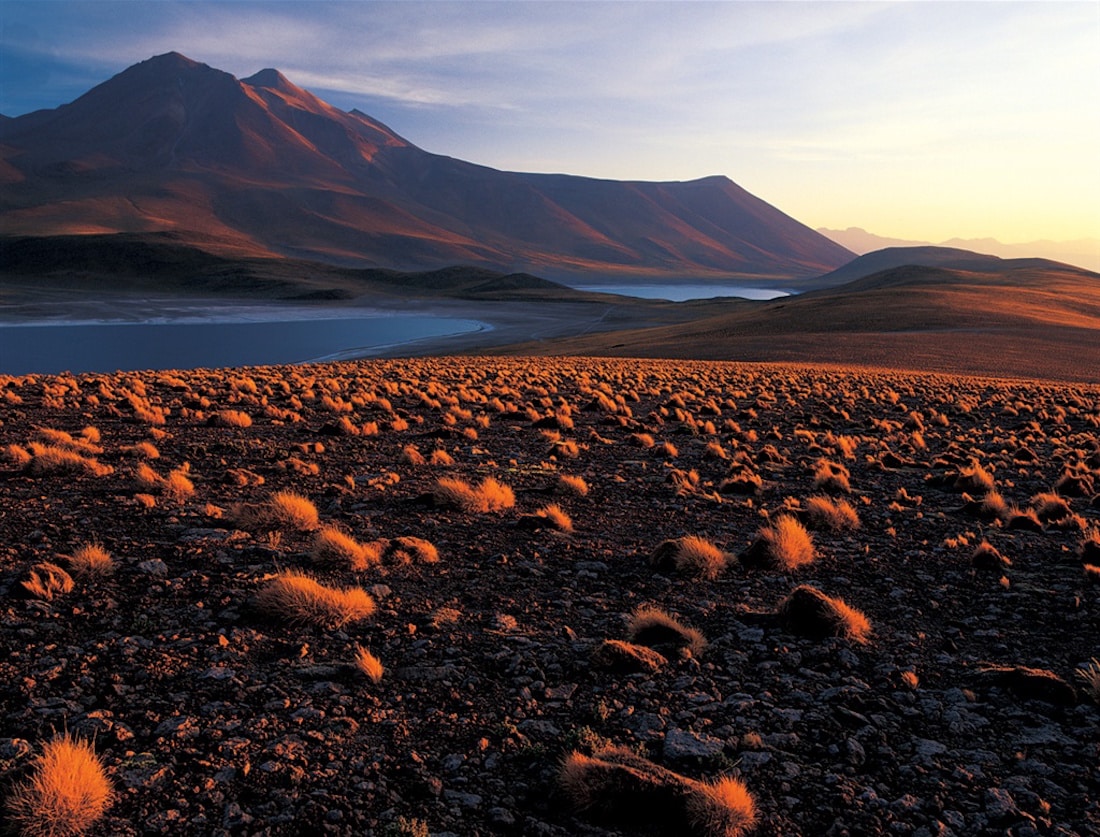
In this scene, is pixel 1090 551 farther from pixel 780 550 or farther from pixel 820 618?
pixel 820 618

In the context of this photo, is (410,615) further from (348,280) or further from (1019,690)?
(348,280)

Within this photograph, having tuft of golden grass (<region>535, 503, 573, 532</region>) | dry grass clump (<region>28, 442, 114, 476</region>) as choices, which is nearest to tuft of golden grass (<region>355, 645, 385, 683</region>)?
tuft of golden grass (<region>535, 503, 573, 532</region>)

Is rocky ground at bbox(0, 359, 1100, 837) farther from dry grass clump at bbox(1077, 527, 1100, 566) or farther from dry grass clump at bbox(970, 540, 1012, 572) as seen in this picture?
dry grass clump at bbox(1077, 527, 1100, 566)

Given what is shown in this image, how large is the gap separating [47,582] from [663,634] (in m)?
4.64

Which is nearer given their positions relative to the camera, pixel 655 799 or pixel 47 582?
pixel 655 799

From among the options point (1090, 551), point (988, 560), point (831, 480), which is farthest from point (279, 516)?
point (1090, 551)

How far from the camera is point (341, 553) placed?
260 inches

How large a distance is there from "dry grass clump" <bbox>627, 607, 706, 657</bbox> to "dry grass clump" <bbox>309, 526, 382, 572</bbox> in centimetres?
253

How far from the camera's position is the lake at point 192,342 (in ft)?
157

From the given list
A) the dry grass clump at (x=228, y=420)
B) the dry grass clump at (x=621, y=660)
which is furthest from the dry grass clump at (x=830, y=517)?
the dry grass clump at (x=228, y=420)

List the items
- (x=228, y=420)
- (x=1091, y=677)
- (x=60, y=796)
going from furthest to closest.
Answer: (x=228, y=420)
(x=1091, y=677)
(x=60, y=796)

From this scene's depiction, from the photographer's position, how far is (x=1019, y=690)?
4832 mm

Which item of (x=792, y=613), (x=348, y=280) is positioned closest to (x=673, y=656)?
(x=792, y=613)

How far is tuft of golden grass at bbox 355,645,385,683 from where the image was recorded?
471 centimetres
